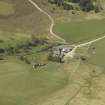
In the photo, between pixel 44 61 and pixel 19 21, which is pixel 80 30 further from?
pixel 44 61

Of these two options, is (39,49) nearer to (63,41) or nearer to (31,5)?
(63,41)

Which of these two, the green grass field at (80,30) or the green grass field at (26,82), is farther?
the green grass field at (80,30)

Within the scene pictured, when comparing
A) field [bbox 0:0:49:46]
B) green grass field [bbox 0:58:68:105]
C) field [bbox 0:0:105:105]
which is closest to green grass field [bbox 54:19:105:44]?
field [bbox 0:0:105:105]

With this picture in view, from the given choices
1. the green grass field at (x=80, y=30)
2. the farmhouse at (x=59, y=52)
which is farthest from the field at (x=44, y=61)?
the farmhouse at (x=59, y=52)

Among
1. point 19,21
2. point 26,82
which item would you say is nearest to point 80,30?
point 19,21

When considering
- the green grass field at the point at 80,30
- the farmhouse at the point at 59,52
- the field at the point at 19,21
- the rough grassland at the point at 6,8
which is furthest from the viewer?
the rough grassland at the point at 6,8

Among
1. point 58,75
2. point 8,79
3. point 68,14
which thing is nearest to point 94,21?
point 68,14

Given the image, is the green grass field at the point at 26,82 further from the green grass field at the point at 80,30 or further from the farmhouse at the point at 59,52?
the green grass field at the point at 80,30
